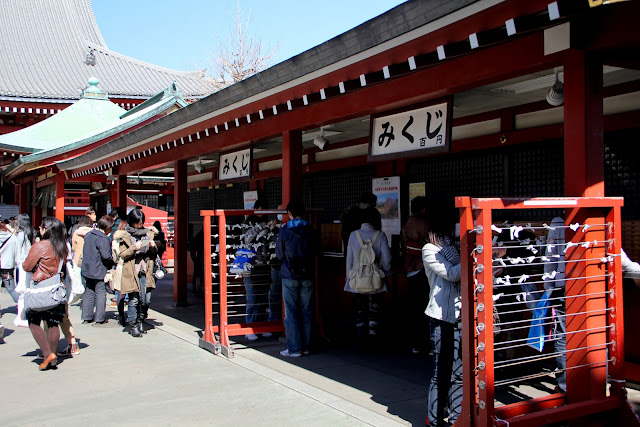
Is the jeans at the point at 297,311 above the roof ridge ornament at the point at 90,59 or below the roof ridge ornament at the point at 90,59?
below

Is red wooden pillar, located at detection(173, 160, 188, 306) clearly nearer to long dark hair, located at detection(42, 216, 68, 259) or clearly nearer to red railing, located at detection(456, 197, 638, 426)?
long dark hair, located at detection(42, 216, 68, 259)

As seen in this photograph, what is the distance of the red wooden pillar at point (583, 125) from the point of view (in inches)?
156

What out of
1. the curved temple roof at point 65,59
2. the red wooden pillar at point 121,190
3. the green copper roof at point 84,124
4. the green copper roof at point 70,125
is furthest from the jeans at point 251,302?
the curved temple roof at point 65,59

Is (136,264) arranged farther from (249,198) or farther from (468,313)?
(468,313)

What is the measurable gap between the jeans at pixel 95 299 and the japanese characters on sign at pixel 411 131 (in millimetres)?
5587

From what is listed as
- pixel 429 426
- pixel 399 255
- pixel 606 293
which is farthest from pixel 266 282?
pixel 606 293

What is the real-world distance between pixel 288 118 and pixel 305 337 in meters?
2.80

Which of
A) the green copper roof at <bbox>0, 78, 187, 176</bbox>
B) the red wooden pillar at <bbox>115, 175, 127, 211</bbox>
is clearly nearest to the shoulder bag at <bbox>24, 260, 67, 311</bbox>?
the red wooden pillar at <bbox>115, 175, 127, 211</bbox>

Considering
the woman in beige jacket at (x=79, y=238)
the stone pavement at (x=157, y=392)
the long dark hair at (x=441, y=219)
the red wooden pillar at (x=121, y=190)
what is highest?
the red wooden pillar at (x=121, y=190)

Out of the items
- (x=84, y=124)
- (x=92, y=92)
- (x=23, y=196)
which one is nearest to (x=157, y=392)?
(x=84, y=124)

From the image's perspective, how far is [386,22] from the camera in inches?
196

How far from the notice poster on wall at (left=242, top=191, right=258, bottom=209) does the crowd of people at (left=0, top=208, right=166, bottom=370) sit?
2.99 metres

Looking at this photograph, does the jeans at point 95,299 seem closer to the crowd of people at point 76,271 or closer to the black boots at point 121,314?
the crowd of people at point 76,271

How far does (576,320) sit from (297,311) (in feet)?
12.3
